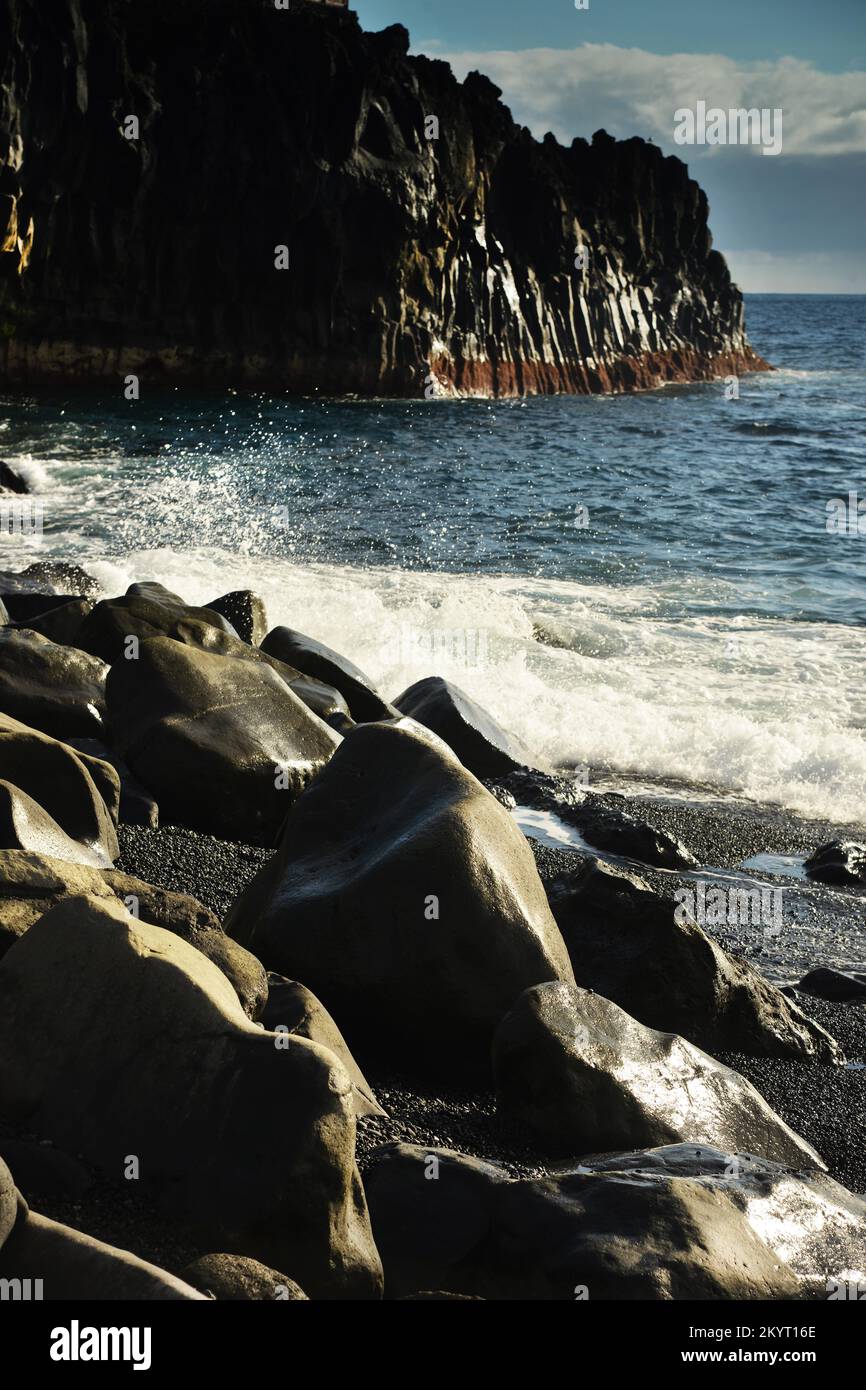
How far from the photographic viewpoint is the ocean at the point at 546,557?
9961 millimetres

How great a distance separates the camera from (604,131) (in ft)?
196

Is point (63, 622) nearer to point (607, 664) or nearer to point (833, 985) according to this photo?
point (607, 664)

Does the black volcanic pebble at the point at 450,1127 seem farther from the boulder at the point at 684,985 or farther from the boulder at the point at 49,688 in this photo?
the boulder at the point at 49,688

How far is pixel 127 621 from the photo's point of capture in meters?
7.86

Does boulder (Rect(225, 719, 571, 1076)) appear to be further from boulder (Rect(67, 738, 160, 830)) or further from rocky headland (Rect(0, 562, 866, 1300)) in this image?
boulder (Rect(67, 738, 160, 830))

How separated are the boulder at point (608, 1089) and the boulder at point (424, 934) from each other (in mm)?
239

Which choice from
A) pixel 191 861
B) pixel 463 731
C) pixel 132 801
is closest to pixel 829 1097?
pixel 191 861

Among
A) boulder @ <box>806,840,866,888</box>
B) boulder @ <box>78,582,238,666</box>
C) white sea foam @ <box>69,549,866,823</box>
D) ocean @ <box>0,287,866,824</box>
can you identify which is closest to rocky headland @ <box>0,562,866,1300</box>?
boulder @ <box>806,840,866,888</box>

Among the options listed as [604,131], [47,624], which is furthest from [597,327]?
[47,624]

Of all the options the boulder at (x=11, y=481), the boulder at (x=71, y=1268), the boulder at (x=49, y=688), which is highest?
the boulder at (x=11, y=481)

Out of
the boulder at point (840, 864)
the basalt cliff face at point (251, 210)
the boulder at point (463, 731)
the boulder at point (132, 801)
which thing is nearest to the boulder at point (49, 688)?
the boulder at point (132, 801)

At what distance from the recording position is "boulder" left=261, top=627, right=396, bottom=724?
8.40 meters
